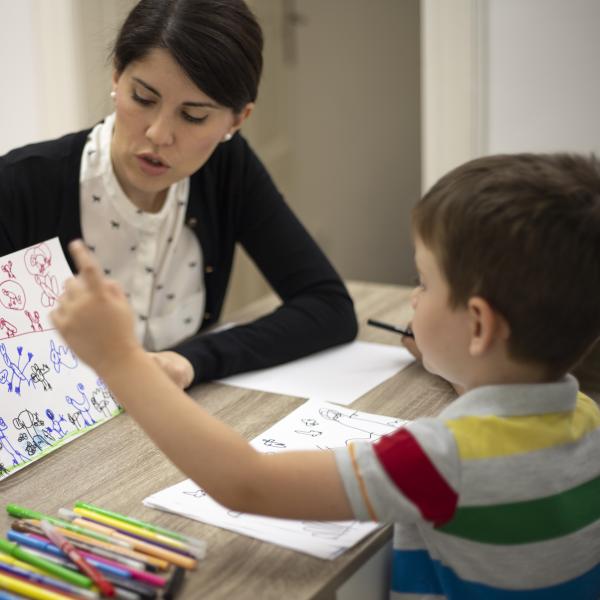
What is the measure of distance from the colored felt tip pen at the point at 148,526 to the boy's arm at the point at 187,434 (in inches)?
3.0

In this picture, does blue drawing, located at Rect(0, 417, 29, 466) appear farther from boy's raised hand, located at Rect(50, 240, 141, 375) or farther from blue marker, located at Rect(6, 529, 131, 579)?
boy's raised hand, located at Rect(50, 240, 141, 375)

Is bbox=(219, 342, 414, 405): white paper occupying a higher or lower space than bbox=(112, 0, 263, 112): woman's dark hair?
lower

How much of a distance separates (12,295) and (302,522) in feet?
1.60

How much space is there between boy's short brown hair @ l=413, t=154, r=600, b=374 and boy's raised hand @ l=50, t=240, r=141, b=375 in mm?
292

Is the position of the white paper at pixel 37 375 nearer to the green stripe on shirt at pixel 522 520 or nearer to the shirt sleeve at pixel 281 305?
the shirt sleeve at pixel 281 305

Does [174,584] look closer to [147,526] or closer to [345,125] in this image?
[147,526]

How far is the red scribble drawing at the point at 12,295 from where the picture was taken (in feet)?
3.34

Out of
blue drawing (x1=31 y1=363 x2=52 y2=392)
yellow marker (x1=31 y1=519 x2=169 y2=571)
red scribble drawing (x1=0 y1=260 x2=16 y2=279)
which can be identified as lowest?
yellow marker (x1=31 y1=519 x2=169 y2=571)

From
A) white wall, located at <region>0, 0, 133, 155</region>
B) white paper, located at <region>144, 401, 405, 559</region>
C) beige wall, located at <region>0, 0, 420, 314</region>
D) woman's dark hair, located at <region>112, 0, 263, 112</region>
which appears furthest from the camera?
beige wall, located at <region>0, 0, 420, 314</region>

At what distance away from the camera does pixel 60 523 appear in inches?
30.7

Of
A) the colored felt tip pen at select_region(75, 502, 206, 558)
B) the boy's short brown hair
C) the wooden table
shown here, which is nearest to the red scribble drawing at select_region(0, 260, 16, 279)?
the wooden table

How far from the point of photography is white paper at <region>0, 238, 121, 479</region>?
97cm

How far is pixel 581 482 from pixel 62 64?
6.69ft

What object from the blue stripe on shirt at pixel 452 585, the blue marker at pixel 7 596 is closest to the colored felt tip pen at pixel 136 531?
the blue marker at pixel 7 596
